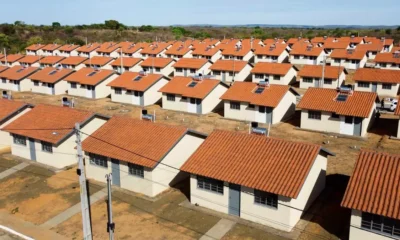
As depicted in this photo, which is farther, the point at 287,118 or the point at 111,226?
the point at 287,118

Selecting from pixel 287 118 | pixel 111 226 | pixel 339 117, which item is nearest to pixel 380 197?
pixel 111 226

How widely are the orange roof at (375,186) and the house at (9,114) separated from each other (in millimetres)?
32851

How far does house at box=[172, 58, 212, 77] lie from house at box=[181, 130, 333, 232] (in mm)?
44446

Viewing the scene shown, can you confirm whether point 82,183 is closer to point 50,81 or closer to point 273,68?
point 273,68

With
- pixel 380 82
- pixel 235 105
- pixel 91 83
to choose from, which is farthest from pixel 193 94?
pixel 380 82

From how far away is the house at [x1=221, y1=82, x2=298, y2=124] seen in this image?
149 ft

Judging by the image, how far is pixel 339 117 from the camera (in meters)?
41.2

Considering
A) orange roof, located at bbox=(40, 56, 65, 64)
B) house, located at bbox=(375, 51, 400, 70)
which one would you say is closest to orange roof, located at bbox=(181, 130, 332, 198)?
house, located at bbox=(375, 51, 400, 70)

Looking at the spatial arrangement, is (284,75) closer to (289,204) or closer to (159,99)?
(159,99)

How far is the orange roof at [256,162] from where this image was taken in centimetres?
2284

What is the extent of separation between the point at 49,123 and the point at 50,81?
32.4 meters

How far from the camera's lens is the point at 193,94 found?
50.5 metres

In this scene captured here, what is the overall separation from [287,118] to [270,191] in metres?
27.1

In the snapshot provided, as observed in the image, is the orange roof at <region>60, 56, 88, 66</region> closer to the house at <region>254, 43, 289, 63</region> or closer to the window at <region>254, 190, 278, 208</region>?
the house at <region>254, 43, 289, 63</region>
